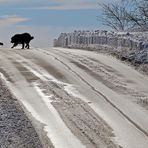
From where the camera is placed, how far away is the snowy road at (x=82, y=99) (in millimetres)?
8672

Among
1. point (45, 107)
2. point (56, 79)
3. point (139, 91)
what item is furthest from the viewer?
point (56, 79)

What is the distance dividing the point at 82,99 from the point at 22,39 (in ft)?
62.1

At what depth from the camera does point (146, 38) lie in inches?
823

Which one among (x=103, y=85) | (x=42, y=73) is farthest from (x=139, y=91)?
(x=42, y=73)

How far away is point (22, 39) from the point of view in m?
30.2

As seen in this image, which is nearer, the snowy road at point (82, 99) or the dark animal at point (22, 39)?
the snowy road at point (82, 99)

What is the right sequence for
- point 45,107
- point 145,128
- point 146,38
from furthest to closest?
point 146,38
point 45,107
point 145,128

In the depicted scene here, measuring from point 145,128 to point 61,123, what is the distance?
5.19 ft

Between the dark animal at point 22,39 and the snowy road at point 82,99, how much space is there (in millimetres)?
10343

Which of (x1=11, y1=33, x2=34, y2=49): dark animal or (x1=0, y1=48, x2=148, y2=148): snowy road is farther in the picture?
(x1=11, y1=33, x2=34, y2=49): dark animal

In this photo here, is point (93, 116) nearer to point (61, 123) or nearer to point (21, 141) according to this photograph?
point (61, 123)

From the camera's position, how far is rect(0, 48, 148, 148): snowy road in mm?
8672

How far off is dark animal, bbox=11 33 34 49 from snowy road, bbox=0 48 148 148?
10343mm

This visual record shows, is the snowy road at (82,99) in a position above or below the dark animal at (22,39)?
above
